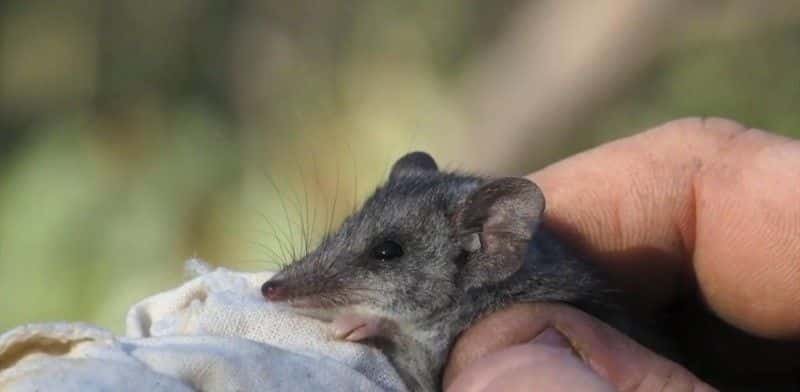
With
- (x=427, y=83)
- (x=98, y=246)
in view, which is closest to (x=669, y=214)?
(x=427, y=83)

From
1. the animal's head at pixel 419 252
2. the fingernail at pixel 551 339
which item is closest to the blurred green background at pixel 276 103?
the animal's head at pixel 419 252

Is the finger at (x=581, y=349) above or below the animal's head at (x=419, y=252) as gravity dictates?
below

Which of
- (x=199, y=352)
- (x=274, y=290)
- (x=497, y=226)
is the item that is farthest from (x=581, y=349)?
(x=199, y=352)

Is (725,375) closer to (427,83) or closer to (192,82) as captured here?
(427,83)

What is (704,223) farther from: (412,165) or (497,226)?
(412,165)

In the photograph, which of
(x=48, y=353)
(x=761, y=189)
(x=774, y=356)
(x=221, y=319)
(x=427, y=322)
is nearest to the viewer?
(x=48, y=353)

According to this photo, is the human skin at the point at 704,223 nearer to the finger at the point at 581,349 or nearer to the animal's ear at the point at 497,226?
the animal's ear at the point at 497,226

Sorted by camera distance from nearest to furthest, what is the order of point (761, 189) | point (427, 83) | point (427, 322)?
point (427, 322) < point (761, 189) < point (427, 83)
